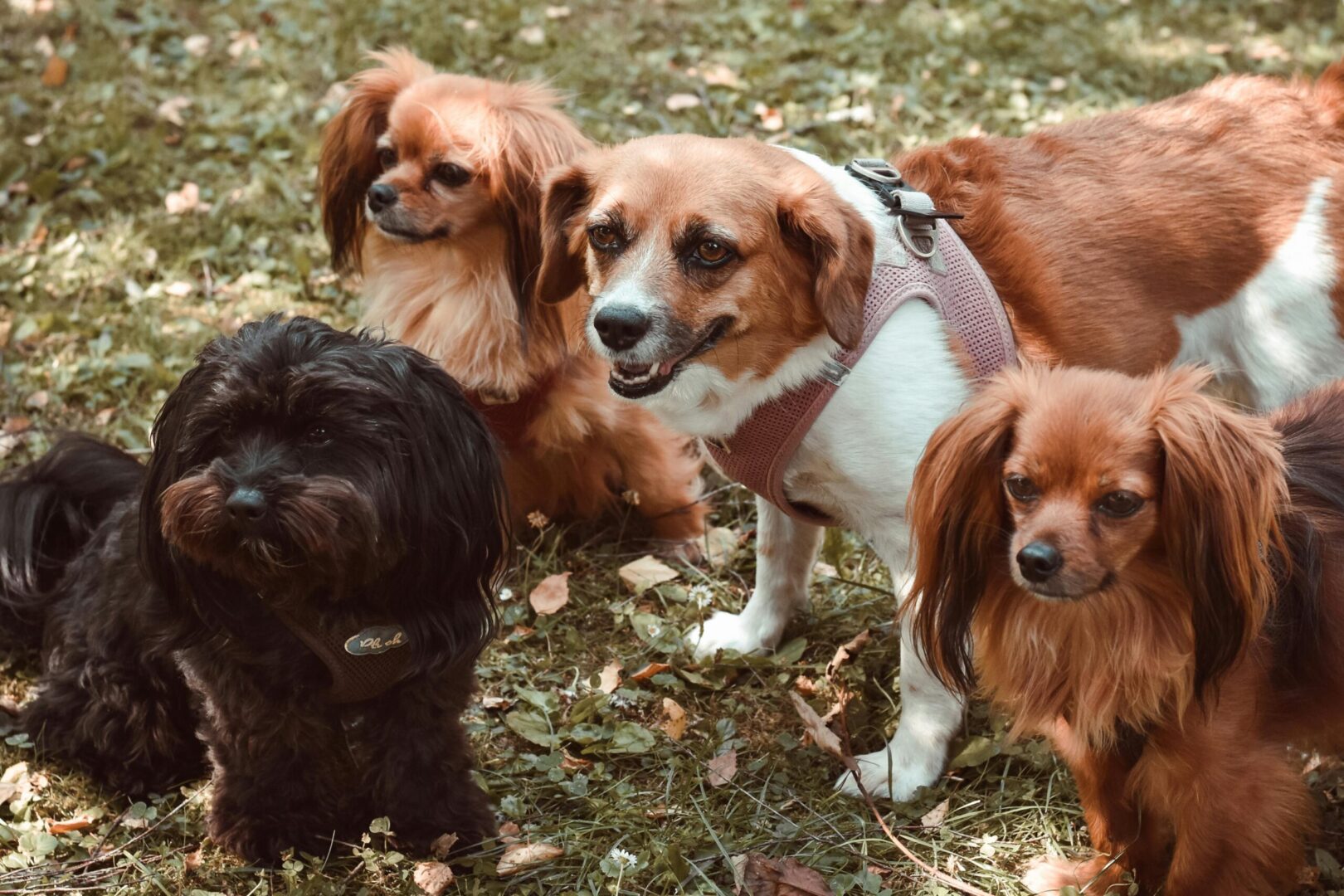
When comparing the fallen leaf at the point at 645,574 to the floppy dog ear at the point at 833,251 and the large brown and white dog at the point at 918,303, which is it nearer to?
the large brown and white dog at the point at 918,303

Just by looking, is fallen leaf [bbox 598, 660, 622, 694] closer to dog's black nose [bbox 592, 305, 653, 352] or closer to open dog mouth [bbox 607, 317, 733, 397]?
open dog mouth [bbox 607, 317, 733, 397]

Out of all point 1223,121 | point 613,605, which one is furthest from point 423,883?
point 1223,121

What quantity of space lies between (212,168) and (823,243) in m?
4.09

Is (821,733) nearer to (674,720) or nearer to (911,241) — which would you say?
(674,720)

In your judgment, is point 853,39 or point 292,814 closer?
point 292,814

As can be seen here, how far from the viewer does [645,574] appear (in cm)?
398

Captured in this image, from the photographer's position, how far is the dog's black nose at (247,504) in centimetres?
237

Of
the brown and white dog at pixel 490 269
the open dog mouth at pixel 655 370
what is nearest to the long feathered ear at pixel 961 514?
the open dog mouth at pixel 655 370

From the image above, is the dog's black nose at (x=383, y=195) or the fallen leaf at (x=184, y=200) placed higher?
the dog's black nose at (x=383, y=195)

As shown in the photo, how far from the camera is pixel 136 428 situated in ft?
14.7

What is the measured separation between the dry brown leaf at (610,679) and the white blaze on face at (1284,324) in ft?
5.59

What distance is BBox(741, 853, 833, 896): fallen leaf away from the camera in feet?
9.16

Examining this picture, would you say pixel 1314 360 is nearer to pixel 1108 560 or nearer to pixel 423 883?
pixel 1108 560

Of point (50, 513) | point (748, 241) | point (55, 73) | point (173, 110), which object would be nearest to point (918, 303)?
point (748, 241)
